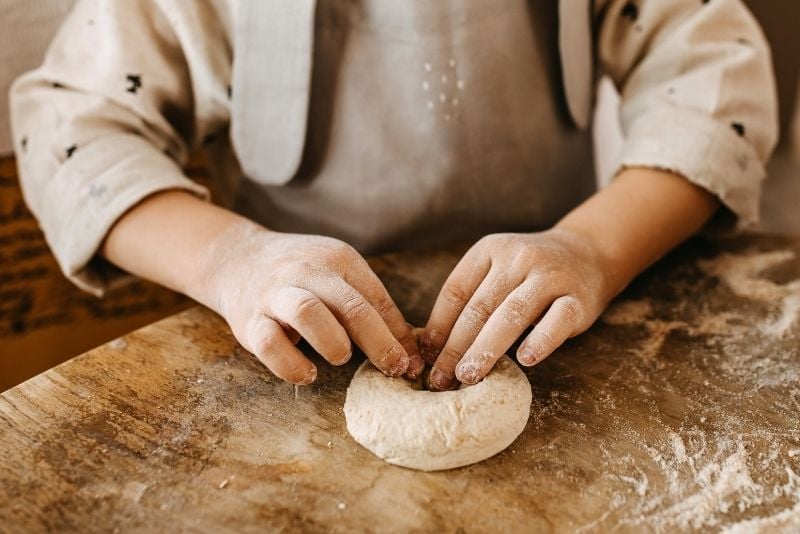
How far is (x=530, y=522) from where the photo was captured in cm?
52

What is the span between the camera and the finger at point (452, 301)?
2.19ft

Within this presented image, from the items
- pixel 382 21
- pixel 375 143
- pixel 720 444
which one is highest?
pixel 382 21

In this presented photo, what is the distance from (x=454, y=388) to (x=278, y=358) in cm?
16

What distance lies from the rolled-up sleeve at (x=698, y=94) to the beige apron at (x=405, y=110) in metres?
0.07

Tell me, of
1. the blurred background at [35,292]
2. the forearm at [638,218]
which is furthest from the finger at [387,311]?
the blurred background at [35,292]

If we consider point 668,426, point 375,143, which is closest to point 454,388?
point 668,426

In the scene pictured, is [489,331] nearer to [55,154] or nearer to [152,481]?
[152,481]

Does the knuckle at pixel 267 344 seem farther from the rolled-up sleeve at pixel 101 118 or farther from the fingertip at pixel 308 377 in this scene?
the rolled-up sleeve at pixel 101 118

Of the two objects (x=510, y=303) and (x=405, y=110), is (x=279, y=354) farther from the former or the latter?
(x=405, y=110)

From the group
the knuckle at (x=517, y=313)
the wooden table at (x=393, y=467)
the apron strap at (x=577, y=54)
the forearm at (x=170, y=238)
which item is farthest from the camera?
the apron strap at (x=577, y=54)

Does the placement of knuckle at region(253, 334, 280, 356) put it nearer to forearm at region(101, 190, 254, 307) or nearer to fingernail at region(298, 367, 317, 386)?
fingernail at region(298, 367, 317, 386)

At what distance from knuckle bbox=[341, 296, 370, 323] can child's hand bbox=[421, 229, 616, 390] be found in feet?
0.27

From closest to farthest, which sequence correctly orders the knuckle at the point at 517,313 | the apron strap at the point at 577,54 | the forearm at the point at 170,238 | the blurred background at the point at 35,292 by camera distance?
A: the knuckle at the point at 517,313 < the forearm at the point at 170,238 < the apron strap at the point at 577,54 < the blurred background at the point at 35,292

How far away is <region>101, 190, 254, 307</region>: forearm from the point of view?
74cm
